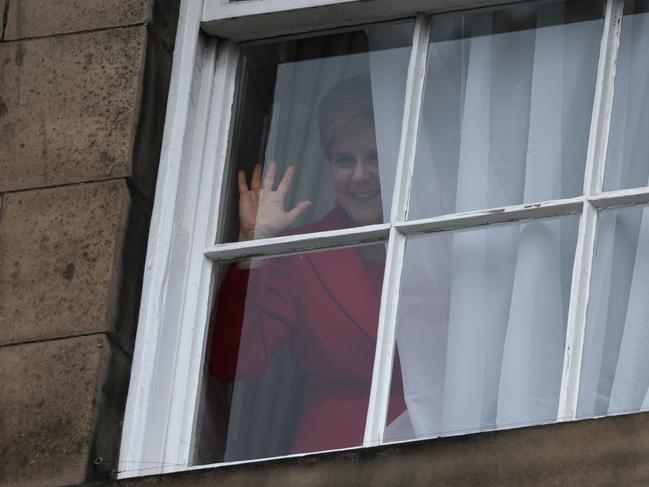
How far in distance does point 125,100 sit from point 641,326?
1310 millimetres

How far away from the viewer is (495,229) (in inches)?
189

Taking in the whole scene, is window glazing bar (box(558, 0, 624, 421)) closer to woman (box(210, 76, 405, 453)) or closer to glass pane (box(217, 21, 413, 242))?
woman (box(210, 76, 405, 453))

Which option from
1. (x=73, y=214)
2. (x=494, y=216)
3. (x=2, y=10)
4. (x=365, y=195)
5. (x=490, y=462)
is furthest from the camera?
(x=2, y=10)

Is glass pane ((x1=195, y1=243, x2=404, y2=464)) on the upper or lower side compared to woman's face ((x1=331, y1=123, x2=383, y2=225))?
lower

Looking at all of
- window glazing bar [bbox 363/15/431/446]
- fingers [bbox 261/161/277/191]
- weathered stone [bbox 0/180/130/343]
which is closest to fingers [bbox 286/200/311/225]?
fingers [bbox 261/161/277/191]

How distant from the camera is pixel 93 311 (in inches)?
187

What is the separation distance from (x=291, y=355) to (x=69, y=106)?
30.7 inches

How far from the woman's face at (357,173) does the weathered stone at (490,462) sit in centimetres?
73

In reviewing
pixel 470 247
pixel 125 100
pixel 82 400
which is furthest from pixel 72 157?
pixel 470 247

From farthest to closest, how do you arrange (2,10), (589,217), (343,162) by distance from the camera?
(2,10)
(343,162)
(589,217)

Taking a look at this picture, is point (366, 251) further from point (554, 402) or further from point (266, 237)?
point (554, 402)

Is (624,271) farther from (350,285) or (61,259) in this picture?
(61,259)

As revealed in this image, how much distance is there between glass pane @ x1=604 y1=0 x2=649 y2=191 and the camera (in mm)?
4723

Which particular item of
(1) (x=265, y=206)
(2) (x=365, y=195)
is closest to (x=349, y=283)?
(2) (x=365, y=195)
